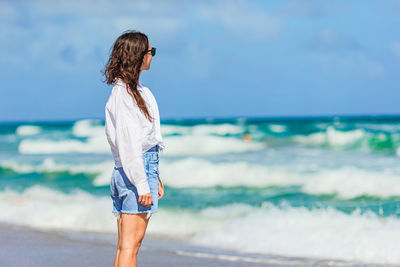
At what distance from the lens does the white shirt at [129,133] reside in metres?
2.81

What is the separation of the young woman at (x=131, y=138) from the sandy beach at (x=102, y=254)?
1.87m

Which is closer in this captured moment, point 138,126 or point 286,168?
point 138,126

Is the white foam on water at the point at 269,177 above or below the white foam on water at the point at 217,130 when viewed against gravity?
below

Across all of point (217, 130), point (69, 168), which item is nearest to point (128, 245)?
point (69, 168)

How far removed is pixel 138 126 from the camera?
2.84 meters

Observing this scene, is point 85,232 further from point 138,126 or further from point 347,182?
point 347,182

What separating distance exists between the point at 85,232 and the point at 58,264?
1.97m

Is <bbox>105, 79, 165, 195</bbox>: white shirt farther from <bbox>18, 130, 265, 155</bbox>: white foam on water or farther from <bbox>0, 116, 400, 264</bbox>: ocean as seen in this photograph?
<bbox>18, 130, 265, 155</bbox>: white foam on water

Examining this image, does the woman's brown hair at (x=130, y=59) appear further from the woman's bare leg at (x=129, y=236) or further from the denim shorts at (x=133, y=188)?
the woman's bare leg at (x=129, y=236)

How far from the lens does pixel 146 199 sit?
285 cm

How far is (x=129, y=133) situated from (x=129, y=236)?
1.95ft

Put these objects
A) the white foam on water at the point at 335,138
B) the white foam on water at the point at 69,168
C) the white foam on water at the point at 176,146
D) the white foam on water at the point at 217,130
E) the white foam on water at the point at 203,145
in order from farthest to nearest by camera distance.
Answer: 1. the white foam on water at the point at 217,130
2. the white foam on water at the point at 176,146
3. the white foam on water at the point at 203,145
4. the white foam on water at the point at 335,138
5. the white foam on water at the point at 69,168

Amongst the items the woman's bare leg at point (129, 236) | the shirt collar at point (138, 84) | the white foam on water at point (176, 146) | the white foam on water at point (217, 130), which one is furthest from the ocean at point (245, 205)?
the white foam on water at point (217, 130)

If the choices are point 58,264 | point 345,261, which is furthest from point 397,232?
point 58,264
